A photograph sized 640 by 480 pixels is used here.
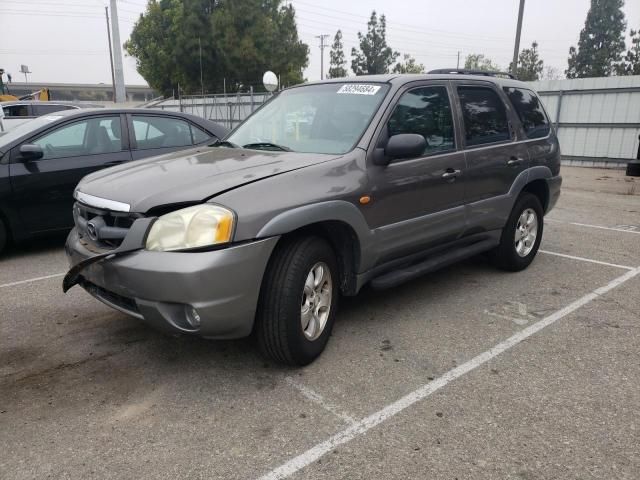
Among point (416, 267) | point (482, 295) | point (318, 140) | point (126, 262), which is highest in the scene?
point (318, 140)

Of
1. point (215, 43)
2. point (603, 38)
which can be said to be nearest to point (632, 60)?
point (603, 38)

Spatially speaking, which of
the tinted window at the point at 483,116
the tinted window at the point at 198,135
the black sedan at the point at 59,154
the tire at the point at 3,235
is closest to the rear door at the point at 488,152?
the tinted window at the point at 483,116

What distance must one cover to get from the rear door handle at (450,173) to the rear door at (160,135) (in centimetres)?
366

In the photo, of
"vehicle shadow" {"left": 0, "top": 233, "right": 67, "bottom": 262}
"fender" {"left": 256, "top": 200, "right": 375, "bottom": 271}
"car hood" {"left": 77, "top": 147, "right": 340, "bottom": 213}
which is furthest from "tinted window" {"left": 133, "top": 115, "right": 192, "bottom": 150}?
"fender" {"left": 256, "top": 200, "right": 375, "bottom": 271}

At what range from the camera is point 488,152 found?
14.8 ft

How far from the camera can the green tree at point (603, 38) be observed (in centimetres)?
5753

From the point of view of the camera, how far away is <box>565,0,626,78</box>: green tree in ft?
189

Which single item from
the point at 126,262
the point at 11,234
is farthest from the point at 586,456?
the point at 11,234

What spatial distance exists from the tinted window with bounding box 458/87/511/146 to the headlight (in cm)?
244

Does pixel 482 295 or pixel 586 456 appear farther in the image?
pixel 482 295

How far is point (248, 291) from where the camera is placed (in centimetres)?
284

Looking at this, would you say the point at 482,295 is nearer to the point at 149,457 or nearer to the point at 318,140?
the point at 318,140

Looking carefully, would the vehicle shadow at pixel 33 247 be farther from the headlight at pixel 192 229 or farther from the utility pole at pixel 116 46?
the utility pole at pixel 116 46

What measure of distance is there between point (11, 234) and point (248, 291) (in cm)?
395
